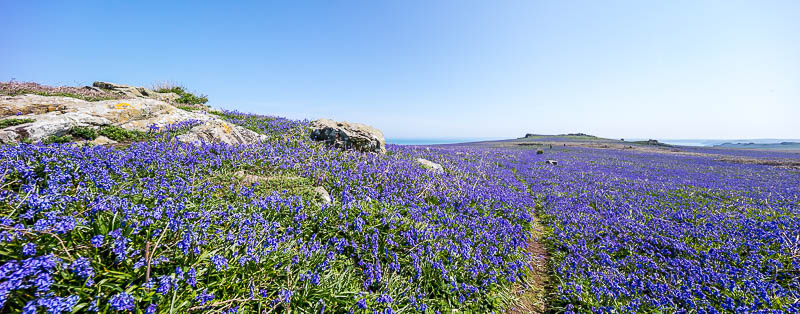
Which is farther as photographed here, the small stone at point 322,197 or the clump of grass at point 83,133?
the clump of grass at point 83,133

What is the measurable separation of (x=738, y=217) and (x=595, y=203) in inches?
151

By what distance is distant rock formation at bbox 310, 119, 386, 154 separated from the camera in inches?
426

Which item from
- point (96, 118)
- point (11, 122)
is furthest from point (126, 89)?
point (11, 122)

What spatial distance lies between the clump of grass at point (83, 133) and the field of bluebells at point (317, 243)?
1.36m

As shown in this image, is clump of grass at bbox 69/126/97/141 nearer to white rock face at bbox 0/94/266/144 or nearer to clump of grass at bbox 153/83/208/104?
white rock face at bbox 0/94/266/144

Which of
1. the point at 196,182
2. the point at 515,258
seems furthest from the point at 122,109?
the point at 515,258

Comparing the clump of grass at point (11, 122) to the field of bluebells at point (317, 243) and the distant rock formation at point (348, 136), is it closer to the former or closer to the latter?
the field of bluebells at point (317, 243)

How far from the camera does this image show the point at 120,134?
7.32 meters

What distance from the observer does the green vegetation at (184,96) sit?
1717 centimetres

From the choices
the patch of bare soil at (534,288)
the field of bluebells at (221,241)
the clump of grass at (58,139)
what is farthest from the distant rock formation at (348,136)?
the patch of bare soil at (534,288)

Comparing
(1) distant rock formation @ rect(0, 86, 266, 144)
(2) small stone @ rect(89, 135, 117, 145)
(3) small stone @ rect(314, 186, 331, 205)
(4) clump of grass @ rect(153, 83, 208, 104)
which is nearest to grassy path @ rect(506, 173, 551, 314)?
(3) small stone @ rect(314, 186, 331, 205)

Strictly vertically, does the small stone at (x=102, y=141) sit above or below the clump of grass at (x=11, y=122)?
below

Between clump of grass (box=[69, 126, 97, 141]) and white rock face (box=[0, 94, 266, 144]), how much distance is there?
0.42 ft

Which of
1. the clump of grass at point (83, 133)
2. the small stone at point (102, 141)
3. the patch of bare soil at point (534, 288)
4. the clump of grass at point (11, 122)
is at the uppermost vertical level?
the clump of grass at point (11, 122)
